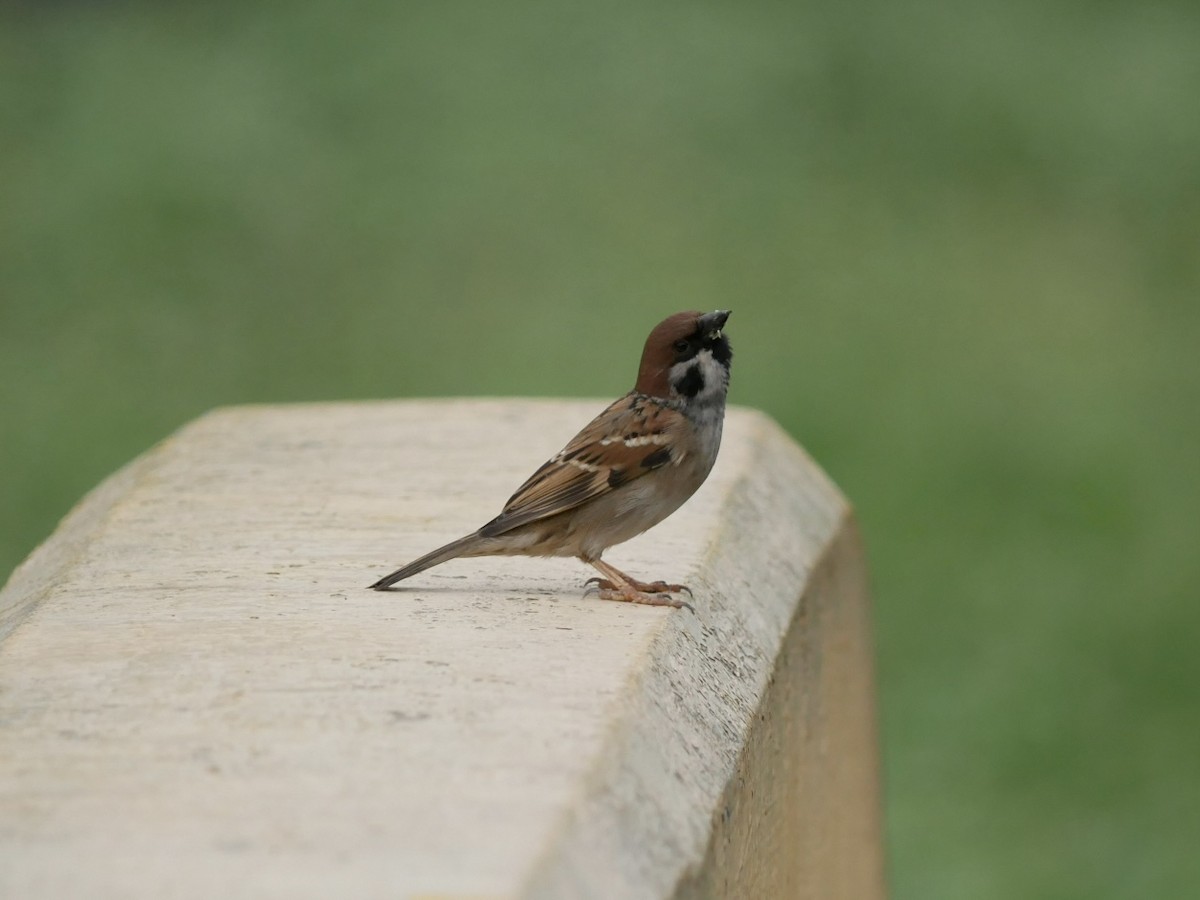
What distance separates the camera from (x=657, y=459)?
12.3 ft

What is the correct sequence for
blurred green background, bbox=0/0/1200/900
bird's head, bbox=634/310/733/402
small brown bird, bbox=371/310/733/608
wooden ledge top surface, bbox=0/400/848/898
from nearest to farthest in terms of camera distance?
wooden ledge top surface, bbox=0/400/848/898 → small brown bird, bbox=371/310/733/608 → bird's head, bbox=634/310/733/402 → blurred green background, bbox=0/0/1200/900

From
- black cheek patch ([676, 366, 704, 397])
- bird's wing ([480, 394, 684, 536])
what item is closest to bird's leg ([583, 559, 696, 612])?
bird's wing ([480, 394, 684, 536])

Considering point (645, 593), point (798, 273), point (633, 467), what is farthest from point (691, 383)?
point (798, 273)

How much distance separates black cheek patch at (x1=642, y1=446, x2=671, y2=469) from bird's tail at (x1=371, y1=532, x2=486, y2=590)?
1.27 feet

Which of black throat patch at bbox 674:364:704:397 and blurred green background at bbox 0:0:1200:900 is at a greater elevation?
black throat patch at bbox 674:364:704:397

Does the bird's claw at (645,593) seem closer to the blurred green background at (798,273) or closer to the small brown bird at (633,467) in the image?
the small brown bird at (633,467)

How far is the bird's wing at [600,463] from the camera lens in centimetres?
370

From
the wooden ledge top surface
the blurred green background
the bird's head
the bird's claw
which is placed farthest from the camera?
the blurred green background

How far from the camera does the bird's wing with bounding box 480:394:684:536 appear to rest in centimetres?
370

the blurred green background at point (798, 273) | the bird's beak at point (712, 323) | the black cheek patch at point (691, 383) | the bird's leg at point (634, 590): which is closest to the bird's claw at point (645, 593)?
the bird's leg at point (634, 590)

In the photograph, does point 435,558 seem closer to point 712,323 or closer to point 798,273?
point 712,323

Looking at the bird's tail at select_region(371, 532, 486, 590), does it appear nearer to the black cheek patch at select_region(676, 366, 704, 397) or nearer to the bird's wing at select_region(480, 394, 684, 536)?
the bird's wing at select_region(480, 394, 684, 536)

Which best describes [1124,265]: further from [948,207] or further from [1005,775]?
[1005,775]

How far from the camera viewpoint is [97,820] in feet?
7.68
